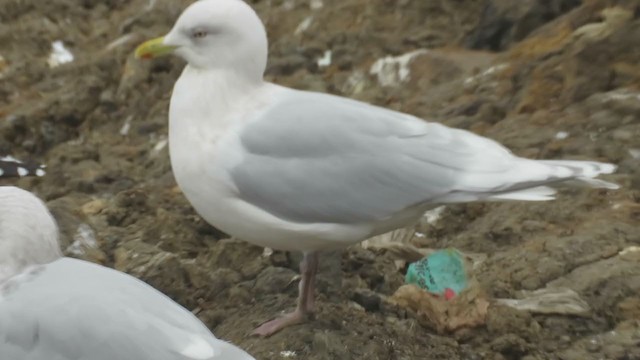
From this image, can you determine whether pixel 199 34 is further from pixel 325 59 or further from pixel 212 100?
pixel 325 59

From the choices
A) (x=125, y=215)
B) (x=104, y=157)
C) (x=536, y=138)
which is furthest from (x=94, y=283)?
(x=104, y=157)

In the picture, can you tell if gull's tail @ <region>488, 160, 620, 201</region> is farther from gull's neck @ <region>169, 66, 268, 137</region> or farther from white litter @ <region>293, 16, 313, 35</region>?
white litter @ <region>293, 16, 313, 35</region>

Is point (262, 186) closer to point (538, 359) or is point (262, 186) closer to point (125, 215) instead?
point (538, 359)

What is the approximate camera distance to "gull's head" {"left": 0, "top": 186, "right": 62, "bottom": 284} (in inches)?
120

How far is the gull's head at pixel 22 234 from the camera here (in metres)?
3.04

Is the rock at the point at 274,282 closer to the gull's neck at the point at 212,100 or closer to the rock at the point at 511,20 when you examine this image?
the gull's neck at the point at 212,100

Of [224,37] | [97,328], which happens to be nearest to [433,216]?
[224,37]

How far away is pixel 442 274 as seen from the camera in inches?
155

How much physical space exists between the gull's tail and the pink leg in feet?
1.91

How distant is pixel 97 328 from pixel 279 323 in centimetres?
100

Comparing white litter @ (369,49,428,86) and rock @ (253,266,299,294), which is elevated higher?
rock @ (253,266,299,294)

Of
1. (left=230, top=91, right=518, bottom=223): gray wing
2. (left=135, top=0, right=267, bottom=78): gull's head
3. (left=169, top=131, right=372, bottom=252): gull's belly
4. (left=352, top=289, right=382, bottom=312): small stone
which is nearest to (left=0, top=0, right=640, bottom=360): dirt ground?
(left=352, top=289, right=382, bottom=312): small stone

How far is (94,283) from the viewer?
114 inches

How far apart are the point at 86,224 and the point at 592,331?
1.99m
